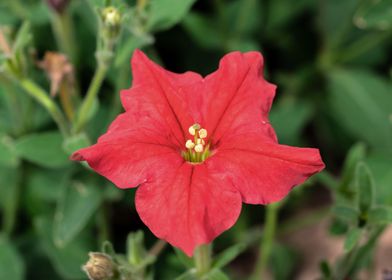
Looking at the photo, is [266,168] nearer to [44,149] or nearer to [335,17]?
[44,149]

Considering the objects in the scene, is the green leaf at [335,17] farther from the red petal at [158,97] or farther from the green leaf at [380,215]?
the red petal at [158,97]

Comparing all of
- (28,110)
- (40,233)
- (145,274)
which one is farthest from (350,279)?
(28,110)

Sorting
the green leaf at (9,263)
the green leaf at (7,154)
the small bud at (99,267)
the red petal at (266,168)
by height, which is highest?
the red petal at (266,168)

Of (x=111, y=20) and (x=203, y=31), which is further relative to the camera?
(x=203, y=31)

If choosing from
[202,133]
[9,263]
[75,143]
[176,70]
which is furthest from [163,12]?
[9,263]

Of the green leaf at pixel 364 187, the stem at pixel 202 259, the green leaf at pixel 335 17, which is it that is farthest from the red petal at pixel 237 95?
the green leaf at pixel 335 17
